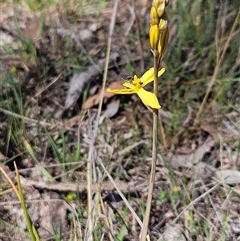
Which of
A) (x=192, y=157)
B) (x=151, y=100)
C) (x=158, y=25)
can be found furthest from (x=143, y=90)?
Answer: (x=192, y=157)

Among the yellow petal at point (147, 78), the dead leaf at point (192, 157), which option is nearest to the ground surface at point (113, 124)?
the dead leaf at point (192, 157)

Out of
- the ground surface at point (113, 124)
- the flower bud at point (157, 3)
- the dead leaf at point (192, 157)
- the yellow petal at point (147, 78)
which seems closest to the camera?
the flower bud at point (157, 3)

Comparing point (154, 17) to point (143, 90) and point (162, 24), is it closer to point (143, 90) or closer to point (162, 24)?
point (162, 24)

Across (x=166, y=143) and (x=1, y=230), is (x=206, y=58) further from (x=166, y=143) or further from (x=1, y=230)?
(x=1, y=230)

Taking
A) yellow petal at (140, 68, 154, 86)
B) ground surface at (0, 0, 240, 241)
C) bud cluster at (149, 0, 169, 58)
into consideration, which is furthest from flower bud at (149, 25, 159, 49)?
ground surface at (0, 0, 240, 241)

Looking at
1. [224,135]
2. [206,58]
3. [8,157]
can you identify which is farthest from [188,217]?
[206,58]

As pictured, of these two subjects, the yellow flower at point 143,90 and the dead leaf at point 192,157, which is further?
the dead leaf at point 192,157

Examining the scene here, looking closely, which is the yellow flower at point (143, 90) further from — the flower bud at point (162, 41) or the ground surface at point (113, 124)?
the ground surface at point (113, 124)
